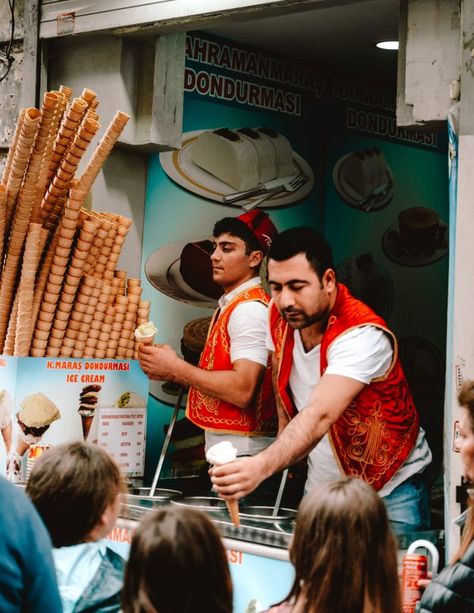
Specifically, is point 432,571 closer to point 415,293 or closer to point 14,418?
point 14,418

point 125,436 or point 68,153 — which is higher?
point 68,153

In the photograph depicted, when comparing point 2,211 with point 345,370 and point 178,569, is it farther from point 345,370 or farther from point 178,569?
point 178,569

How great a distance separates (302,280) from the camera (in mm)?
4312

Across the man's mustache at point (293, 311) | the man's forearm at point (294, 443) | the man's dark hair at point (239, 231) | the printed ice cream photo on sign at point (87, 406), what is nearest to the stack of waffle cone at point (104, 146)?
the man's dark hair at point (239, 231)

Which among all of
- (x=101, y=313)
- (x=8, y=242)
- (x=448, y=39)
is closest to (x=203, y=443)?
(x=101, y=313)

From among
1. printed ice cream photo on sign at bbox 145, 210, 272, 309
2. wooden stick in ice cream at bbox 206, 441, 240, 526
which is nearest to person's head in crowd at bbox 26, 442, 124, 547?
wooden stick in ice cream at bbox 206, 441, 240, 526

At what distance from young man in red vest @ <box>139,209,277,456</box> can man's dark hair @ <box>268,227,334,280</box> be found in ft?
2.23

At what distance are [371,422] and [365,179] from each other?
304 cm

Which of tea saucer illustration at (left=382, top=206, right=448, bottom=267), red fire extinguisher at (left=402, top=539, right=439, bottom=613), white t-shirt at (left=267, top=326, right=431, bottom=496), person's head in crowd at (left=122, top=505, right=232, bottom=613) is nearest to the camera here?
person's head in crowd at (left=122, top=505, right=232, bottom=613)

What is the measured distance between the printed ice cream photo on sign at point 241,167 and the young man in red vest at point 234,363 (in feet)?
3.38

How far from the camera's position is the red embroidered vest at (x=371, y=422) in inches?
168

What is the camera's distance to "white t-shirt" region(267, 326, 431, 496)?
4.12 m

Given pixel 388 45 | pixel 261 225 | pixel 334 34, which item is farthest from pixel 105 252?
pixel 388 45

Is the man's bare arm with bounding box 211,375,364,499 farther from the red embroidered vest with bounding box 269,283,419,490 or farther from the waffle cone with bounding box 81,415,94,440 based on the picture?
the waffle cone with bounding box 81,415,94,440
